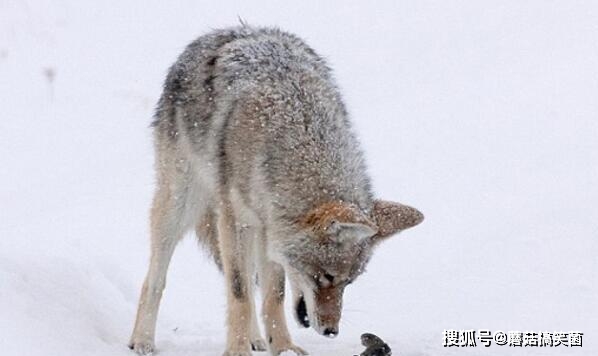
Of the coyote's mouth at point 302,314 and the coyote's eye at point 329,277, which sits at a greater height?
the coyote's eye at point 329,277

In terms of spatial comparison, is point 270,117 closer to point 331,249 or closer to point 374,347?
point 331,249

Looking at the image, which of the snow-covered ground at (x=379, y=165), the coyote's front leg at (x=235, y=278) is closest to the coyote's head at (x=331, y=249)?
the coyote's front leg at (x=235, y=278)

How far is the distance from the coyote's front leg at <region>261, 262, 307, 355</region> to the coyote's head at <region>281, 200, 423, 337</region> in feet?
1.94

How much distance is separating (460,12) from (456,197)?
6.10m

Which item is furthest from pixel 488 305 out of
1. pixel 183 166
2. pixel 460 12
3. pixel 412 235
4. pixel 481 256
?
pixel 460 12

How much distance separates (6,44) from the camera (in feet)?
48.7

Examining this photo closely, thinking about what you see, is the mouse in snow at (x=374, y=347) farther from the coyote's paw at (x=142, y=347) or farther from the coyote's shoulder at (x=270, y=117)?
the coyote's paw at (x=142, y=347)

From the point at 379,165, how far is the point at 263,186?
18.8 feet

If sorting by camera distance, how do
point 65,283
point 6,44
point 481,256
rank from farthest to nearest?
point 6,44 → point 481,256 → point 65,283

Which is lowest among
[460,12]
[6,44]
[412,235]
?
[412,235]

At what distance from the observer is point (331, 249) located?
5.16 m

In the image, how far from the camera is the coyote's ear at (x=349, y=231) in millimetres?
4949

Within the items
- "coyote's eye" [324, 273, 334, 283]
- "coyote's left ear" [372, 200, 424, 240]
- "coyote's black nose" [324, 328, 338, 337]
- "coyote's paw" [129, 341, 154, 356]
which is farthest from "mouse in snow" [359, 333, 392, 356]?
"coyote's paw" [129, 341, 154, 356]

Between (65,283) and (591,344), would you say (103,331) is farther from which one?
(591,344)
